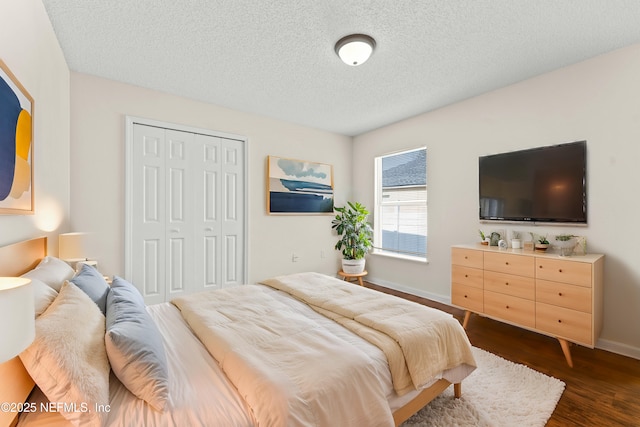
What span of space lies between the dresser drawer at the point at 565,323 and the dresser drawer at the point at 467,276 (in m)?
0.51

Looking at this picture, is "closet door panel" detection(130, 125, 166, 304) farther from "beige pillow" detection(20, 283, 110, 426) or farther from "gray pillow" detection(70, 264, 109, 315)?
"beige pillow" detection(20, 283, 110, 426)

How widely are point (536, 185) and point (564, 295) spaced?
111 cm

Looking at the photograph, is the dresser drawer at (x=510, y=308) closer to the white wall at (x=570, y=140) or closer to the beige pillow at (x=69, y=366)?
the white wall at (x=570, y=140)

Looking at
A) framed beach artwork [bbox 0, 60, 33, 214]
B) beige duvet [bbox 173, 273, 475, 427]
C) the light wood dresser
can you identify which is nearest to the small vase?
the light wood dresser

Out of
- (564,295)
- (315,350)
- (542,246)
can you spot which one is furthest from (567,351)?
(315,350)

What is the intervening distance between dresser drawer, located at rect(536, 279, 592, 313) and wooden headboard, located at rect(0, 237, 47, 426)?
321 centimetres

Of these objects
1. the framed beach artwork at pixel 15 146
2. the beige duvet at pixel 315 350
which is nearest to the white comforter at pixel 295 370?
the beige duvet at pixel 315 350

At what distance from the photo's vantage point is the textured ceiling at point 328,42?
6.43 feet

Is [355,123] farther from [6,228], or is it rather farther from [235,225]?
[6,228]

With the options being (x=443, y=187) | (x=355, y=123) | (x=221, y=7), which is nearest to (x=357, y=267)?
(x=443, y=187)

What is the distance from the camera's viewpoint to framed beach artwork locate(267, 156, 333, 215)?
4.20 m

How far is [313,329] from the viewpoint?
1.60 metres

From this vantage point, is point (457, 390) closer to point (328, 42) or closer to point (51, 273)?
point (51, 273)

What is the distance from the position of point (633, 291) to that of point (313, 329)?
9.05 ft
